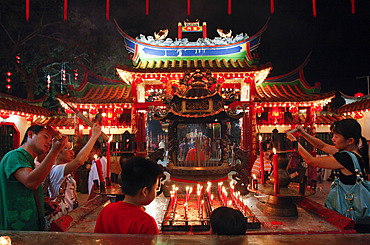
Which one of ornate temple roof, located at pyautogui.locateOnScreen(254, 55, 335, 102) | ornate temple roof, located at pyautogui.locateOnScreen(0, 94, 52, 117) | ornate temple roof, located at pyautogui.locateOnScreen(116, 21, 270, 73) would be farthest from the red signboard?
ornate temple roof, located at pyautogui.locateOnScreen(0, 94, 52, 117)

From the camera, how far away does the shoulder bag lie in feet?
8.95

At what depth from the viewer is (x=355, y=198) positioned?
2791 millimetres

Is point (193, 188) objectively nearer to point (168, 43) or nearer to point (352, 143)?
point (352, 143)

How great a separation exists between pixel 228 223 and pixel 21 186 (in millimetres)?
2039

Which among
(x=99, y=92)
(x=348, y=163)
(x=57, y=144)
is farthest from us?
(x=99, y=92)

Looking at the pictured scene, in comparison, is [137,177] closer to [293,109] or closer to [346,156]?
[346,156]

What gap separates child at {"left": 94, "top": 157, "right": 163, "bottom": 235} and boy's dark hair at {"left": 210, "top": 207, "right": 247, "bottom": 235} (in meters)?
0.45

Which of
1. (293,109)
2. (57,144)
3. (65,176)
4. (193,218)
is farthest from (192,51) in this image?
(57,144)

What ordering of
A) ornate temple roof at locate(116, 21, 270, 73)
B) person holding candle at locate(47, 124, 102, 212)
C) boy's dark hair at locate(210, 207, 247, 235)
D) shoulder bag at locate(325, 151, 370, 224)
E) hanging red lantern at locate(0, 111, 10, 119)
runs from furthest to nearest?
ornate temple roof at locate(116, 21, 270, 73) < hanging red lantern at locate(0, 111, 10, 119) < shoulder bag at locate(325, 151, 370, 224) < person holding candle at locate(47, 124, 102, 212) < boy's dark hair at locate(210, 207, 247, 235)

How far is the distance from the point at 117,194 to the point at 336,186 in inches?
122

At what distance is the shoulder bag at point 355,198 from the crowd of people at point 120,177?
71 mm

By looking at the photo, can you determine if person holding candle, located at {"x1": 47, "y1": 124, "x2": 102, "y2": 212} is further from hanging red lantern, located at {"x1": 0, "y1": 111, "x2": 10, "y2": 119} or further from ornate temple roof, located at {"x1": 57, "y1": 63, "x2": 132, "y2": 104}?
hanging red lantern, located at {"x1": 0, "y1": 111, "x2": 10, "y2": 119}

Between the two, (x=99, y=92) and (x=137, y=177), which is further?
(x=99, y=92)

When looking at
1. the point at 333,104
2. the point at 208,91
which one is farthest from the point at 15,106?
the point at 333,104
